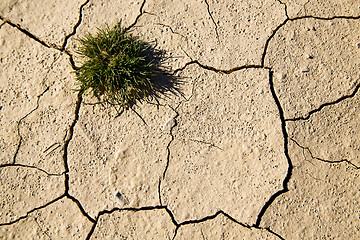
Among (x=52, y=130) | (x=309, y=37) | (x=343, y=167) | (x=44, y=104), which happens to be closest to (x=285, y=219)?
(x=343, y=167)

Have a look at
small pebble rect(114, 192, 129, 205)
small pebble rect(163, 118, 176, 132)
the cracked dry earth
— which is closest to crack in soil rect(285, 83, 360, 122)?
the cracked dry earth

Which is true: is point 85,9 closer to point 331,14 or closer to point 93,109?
point 93,109

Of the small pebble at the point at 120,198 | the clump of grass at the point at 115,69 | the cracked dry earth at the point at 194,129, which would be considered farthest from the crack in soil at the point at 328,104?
the small pebble at the point at 120,198

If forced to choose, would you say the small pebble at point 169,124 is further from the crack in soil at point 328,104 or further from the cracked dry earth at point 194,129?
the crack in soil at point 328,104

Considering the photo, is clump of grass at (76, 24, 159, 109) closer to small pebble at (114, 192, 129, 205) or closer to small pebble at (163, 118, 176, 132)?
small pebble at (163, 118, 176, 132)

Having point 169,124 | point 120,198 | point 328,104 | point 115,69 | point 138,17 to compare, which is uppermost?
point 138,17

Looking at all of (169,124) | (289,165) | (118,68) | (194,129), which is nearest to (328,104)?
(289,165)

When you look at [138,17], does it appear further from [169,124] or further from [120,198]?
[120,198]
